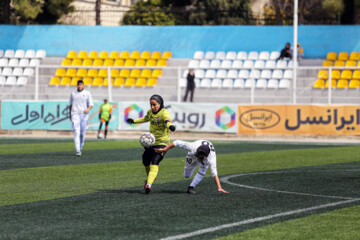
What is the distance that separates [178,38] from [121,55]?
138 inches

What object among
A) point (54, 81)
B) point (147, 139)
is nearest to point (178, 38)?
point (54, 81)

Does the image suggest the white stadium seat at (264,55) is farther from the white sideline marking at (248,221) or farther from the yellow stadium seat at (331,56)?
the white sideline marking at (248,221)

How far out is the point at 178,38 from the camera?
130 feet

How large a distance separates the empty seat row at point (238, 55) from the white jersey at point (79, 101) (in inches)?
713

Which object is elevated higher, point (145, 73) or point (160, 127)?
point (145, 73)

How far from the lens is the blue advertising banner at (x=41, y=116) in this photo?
3144 centimetres

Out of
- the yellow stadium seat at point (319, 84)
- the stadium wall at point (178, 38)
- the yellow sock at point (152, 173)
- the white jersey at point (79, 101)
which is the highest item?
the stadium wall at point (178, 38)

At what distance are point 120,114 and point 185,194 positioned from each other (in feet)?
65.9

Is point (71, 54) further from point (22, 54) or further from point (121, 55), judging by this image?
point (121, 55)

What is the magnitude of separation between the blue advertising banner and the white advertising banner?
1055 mm

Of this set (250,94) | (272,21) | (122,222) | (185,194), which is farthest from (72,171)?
(272,21)

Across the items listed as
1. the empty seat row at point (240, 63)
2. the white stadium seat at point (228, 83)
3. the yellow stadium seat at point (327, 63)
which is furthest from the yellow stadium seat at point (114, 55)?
the yellow stadium seat at point (327, 63)

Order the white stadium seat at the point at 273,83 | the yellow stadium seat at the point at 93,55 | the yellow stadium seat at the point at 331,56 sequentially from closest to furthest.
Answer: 1. the white stadium seat at the point at 273,83
2. the yellow stadium seat at the point at 331,56
3. the yellow stadium seat at the point at 93,55

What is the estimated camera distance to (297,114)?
29.6 meters
